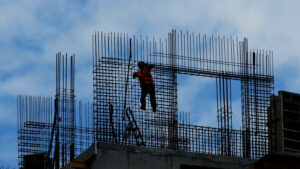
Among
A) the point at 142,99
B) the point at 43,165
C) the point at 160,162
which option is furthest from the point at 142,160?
the point at 43,165

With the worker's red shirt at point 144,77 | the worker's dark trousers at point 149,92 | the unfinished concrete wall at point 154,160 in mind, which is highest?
the worker's red shirt at point 144,77

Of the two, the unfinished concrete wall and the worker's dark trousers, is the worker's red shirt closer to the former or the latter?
the worker's dark trousers

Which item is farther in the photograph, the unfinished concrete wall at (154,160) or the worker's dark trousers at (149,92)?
the worker's dark trousers at (149,92)

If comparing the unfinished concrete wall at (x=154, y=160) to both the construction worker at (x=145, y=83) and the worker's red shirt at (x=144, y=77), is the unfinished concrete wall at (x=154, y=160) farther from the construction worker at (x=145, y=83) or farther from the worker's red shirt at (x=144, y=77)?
the worker's red shirt at (x=144, y=77)

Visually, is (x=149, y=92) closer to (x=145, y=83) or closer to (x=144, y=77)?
(x=145, y=83)

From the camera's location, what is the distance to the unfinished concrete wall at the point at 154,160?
92.5 ft

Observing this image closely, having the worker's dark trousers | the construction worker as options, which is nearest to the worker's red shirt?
the construction worker

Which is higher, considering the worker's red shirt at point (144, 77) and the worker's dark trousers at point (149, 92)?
the worker's red shirt at point (144, 77)

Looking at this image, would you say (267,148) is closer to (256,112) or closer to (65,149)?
(256,112)

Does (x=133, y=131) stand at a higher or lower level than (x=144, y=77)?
lower

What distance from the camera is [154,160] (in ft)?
95.1

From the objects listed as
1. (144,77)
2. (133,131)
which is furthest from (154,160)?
(144,77)

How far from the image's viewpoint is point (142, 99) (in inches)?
1224

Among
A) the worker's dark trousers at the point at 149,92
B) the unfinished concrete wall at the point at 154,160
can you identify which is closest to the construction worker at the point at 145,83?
the worker's dark trousers at the point at 149,92
